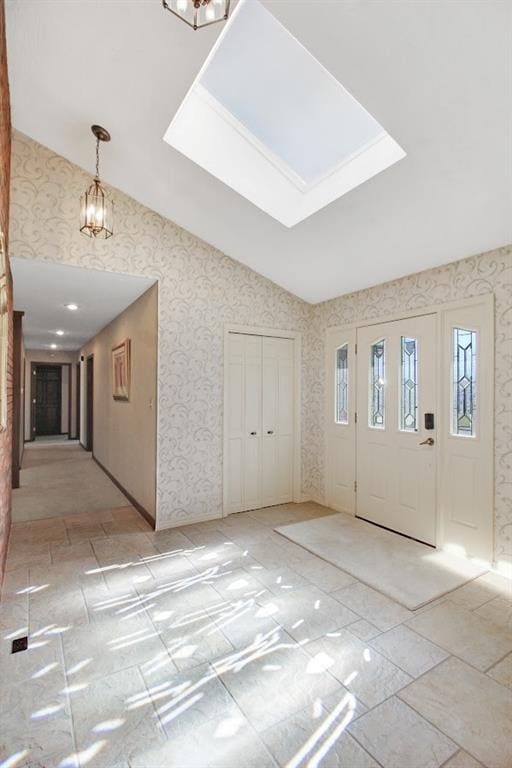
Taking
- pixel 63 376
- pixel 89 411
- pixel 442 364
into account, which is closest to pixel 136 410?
pixel 442 364

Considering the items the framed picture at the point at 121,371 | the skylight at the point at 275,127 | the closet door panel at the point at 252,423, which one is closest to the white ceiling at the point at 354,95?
the skylight at the point at 275,127

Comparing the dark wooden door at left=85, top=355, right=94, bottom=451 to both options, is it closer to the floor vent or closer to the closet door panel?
the closet door panel

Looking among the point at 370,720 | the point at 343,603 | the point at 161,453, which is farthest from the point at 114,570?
the point at 370,720

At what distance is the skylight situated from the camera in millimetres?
2387

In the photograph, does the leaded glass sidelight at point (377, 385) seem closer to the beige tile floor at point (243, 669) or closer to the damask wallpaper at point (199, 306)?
the damask wallpaper at point (199, 306)

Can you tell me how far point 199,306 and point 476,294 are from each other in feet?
8.16

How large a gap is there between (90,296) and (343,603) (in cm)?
390

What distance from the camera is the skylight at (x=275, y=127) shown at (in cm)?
239

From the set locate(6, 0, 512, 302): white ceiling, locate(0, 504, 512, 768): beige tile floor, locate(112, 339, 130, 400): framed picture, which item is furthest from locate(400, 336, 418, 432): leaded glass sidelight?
locate(112, 339, 130, 400): framed picture

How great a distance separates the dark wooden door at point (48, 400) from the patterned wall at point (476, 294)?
29.2 ft

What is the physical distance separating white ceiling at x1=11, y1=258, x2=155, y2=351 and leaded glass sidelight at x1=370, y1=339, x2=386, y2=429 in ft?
7.69

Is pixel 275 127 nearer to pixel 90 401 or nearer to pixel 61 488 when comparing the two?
pixel 61 488

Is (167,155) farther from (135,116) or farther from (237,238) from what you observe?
(237,238)

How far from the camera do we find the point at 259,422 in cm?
436
